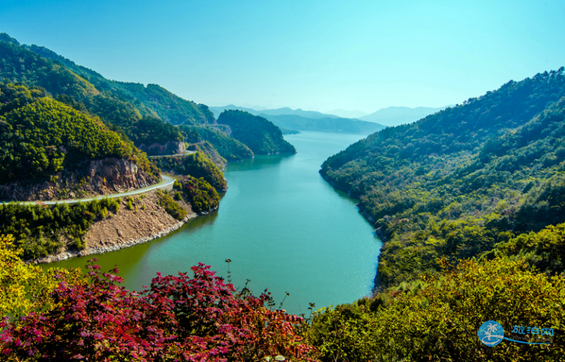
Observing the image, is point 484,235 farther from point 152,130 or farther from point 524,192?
point 152,130

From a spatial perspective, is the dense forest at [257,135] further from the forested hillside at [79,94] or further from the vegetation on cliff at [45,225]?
the vegetation on cliff at [45,225]

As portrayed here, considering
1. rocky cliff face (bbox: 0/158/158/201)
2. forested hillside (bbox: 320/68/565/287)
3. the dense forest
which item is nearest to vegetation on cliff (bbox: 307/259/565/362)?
forested hillside (bbox: 320/68/565/287)

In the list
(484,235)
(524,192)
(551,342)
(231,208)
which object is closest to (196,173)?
(231,208)

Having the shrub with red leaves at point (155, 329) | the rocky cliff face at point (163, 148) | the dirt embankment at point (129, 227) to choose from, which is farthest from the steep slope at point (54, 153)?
the shrub with red leaves at point (155, 329)

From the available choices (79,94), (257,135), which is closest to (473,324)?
(79,94)
